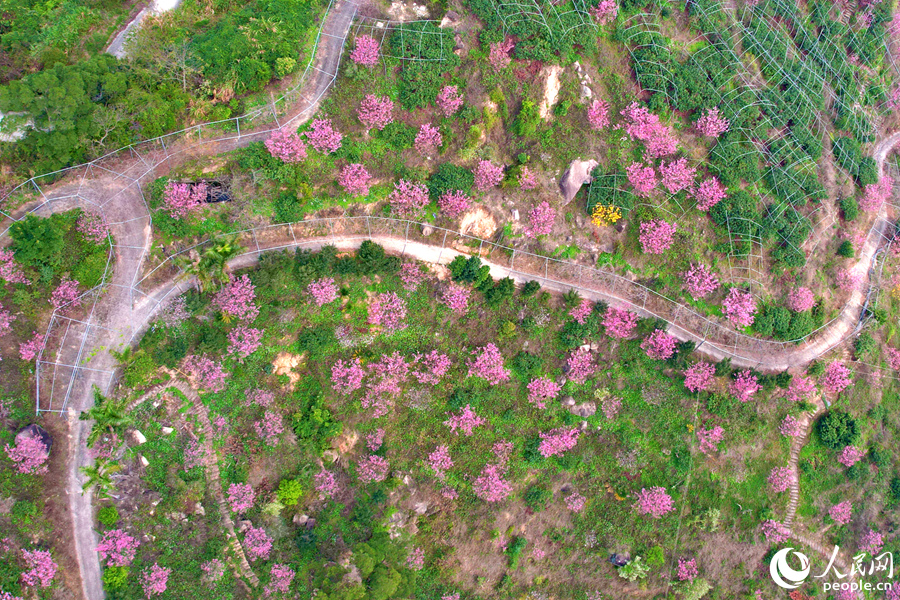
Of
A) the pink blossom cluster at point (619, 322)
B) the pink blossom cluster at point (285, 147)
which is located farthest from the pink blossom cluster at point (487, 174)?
the pink blossom cluster at point (619, 322)

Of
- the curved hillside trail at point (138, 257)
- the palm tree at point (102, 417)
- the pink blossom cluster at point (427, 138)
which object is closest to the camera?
the palm tree at point (102, 417)

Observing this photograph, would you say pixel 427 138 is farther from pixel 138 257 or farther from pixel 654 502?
pixel 654 502

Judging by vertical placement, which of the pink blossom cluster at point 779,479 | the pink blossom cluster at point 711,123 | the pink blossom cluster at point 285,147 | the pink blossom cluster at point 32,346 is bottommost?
the pink blossom cluster at point 779,479

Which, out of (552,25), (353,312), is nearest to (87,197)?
(353,312)

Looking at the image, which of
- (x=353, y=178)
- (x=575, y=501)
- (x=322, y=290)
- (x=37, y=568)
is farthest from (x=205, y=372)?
(x=575, y=501)

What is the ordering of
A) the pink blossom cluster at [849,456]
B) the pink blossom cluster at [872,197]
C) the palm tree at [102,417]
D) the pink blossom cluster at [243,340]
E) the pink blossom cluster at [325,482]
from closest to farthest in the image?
1. the palm tree at [102,417]
2. the pink blossom cluster at [243,340]
3. the pink blossom cluster at [325,482]
4. the pink blossom cluster at [849,456]
5. the pink blossom cluster at [872,197]

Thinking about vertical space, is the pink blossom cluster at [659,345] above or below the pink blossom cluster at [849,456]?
above

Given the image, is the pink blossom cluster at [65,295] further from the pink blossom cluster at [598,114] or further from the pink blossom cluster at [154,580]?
the pink blossom cluster at [598,114]
